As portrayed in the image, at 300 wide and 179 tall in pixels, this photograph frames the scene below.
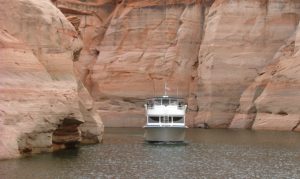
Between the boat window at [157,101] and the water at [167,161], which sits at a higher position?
the boat window at [157,101]

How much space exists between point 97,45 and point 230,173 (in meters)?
61.7

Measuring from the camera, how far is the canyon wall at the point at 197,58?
73750 millimetres

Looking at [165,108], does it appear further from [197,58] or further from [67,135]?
[197,58]

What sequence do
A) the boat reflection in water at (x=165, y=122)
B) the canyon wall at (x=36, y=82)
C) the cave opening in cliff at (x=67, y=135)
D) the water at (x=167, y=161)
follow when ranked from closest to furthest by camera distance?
the water at (x=167, y=161) < the canyon wall at (x=36, y=82) < the cave opening in cliff at (x=67, y=135) < the boat reflection in water at (x=165, y=122)

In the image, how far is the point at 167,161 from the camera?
39.3 m

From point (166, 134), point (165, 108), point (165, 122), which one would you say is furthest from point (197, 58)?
point (166, 134)

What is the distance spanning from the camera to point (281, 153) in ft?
142

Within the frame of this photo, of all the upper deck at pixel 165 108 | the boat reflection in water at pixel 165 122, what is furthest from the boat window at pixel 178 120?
the upper deck at pixel 165 108

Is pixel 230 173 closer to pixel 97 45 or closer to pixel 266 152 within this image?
pixel 266 152

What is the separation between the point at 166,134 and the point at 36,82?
15315mm

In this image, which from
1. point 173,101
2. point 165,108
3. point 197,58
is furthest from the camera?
point 197,58

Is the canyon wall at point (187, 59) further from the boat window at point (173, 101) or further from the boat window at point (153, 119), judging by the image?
the boat window at point (173, 101)

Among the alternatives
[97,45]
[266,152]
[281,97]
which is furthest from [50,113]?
[97,45]

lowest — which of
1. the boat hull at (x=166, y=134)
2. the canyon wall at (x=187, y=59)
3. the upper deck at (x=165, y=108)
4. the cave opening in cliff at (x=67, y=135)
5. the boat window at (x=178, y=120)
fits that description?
the cave opening in cliff at (x=67, y=135)
